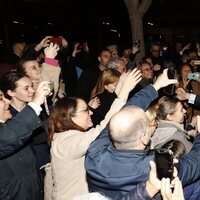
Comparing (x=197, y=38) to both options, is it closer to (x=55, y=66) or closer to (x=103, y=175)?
(x=55, y=66)

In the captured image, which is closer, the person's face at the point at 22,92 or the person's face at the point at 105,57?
the person's face at the point at 22,92

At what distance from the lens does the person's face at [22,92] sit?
141 inches

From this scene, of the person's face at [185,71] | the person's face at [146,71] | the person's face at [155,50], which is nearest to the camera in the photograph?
the person's face at [185,71]

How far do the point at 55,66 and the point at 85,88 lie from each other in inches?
82.7

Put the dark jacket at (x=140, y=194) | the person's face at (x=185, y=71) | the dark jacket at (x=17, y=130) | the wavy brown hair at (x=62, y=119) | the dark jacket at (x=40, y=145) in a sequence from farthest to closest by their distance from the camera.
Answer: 1. the person's face at (x=185, y=71)
2. the dark jacket at (x=40, y=145)
3. the wavy brown hair at (x=62, y=119)
4. the dark jacket at (x=17, y=130)
5. the dark jacket at (x=140, y=194)

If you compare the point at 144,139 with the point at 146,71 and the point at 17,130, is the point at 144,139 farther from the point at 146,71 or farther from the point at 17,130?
the point at 146,71

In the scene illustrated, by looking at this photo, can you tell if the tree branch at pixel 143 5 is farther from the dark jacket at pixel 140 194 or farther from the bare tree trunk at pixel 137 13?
the dark jacket at pixel 140 194

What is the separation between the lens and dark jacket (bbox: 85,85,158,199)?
2137 mm

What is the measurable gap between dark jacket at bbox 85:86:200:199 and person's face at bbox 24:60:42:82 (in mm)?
1971

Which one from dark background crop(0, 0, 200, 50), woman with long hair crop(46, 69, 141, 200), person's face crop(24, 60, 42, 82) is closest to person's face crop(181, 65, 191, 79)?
person's face crop(24, 60, 42, 82)

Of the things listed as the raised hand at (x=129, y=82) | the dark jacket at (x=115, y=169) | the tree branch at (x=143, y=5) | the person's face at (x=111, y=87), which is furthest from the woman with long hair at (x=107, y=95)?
the tree branch at (x=143, y=5)

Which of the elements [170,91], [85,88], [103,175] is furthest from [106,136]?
[85,88]

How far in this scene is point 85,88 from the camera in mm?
6020

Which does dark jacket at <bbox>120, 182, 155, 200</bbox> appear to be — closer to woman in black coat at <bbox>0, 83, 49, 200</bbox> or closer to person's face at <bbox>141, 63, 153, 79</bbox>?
woman in black coat at <bbox>0, 83, 49, 200</bbox>
